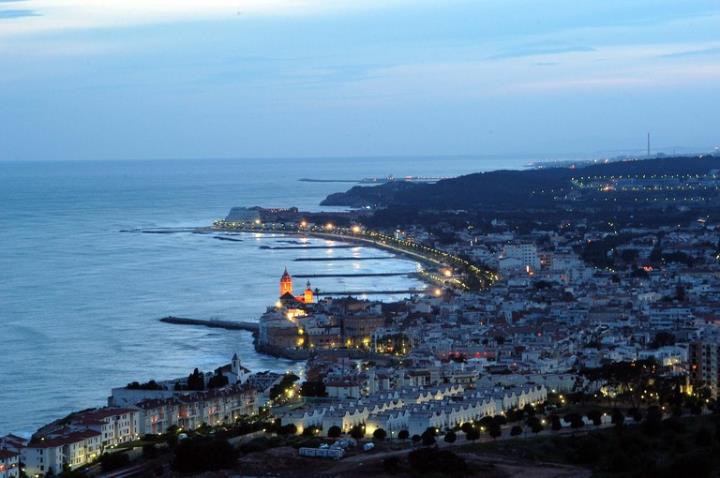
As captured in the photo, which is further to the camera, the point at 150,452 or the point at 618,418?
the point at 618,418

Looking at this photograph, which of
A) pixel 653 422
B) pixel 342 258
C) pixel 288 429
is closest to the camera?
pixel 653 422

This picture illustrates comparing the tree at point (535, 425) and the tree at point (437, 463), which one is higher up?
the tree at point (437, 463)

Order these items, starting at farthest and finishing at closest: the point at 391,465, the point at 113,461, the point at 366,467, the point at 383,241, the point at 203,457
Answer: the point at 383,241
the point at 113,461
the point at 203,457
the point at 366,467
the point at 391,465

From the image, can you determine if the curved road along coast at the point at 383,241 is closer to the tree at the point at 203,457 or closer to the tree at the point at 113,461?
the tree at the point at 113,461

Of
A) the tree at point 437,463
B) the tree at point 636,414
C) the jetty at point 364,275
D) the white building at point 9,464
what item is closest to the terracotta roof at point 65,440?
the white building at point 9,464

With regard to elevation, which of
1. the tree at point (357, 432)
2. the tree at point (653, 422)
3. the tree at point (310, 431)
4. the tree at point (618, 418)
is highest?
the tree at point (653, 422)

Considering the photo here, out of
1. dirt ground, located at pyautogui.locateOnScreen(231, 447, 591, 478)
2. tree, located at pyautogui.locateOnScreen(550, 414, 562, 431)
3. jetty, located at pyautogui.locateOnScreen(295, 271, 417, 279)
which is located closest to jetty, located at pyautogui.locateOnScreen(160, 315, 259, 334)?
jetty, located at pyautogui.locateOnScreen(295, 271, 417, 279)

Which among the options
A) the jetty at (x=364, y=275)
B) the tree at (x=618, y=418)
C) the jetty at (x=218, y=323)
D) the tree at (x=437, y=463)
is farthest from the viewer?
the jetty at (x=364, y=275)

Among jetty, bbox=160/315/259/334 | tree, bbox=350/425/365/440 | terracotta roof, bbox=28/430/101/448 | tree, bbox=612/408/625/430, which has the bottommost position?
jetty, bbox=160/315/259/334

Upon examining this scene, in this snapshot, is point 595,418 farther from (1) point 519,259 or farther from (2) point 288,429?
(1) point 519,259

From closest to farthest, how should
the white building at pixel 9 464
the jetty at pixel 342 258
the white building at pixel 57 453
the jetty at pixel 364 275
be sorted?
the white building at pixel 9 464 < the white building at pixel 57 453 < the jetty at pixel 364 275 < the jetty at pixel 342 258

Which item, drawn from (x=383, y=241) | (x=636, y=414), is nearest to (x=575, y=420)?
(x=636, y=414)

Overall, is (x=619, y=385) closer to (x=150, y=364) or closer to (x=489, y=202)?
(x=150, y=364)

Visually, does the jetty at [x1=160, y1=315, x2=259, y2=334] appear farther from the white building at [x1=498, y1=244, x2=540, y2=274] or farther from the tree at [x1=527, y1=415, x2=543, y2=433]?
the white building at [x1=498, y1=244, x2=540, y2=274]
